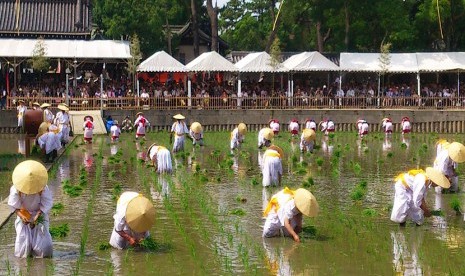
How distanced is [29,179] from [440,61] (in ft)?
114

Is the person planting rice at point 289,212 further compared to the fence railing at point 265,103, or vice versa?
the fence railing at point 265,103

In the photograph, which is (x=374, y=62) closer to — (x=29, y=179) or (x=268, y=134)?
(x=268, y=134)

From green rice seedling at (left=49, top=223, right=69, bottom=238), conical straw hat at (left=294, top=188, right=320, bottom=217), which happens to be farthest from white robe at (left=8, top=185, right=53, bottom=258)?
conical straw hat at (left=294, top=188, right=320, bottom=217)

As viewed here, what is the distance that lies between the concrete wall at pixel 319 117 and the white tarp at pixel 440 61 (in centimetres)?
396

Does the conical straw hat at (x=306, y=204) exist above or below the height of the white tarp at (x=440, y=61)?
below

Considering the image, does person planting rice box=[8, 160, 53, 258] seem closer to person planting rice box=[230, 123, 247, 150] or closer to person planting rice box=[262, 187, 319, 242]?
person planting rice box=[262, 187, 319, 242]

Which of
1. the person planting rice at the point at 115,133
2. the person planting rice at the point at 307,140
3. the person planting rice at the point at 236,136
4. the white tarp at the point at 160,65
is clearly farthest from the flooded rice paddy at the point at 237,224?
the white tarp at the point at 160,65

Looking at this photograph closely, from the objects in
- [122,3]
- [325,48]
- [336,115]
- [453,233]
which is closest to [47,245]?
[453,233]

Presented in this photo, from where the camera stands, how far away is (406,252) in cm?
1234

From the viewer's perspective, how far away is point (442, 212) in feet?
49.8

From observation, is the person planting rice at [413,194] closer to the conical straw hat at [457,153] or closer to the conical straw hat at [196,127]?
the conical straw hat at [457,153]

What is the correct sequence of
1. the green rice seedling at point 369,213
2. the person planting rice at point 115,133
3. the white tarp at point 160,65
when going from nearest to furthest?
the green rice seedling at point 369,213
the person planting rice at point 115,133
the white tarp at point 160,65

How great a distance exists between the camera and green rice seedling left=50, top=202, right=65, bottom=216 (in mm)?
15648

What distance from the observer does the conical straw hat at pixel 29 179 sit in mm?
11258
